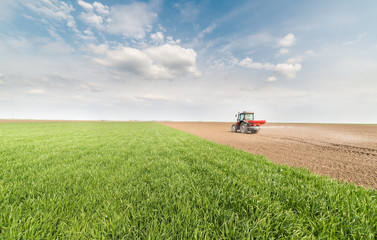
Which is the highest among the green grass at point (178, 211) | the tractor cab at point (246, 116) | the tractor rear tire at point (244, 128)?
the tractor cab at point (246, 116)

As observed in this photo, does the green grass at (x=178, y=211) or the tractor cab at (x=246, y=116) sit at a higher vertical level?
the tractor cab at (x=246, y=116)

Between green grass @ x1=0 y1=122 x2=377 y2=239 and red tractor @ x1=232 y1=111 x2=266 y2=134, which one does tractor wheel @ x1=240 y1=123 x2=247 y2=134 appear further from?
green grass @ x1=0 y1=122 x2=377 y2=239

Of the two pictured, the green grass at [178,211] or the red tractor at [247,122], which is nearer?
the green grass at [178,211]

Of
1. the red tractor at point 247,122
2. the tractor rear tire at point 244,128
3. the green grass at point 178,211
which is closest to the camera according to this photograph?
the green grass at point 178,211

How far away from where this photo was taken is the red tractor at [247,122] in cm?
1853

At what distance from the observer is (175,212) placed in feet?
7.02

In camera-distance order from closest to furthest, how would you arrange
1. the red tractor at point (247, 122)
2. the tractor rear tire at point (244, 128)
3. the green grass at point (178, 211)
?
the green grass at point (178, 211) → the red tractor at point (247, 122) → the tractor rear tire at point (244, 128)

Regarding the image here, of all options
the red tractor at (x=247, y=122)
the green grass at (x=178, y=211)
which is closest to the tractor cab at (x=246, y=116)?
the red tractor at (x=247, y=122)

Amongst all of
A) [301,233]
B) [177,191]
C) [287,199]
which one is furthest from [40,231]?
[287,199]

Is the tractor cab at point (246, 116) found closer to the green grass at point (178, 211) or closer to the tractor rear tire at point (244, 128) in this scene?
the tractor rear tire at point (244, 128)

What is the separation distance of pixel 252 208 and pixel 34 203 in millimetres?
3406

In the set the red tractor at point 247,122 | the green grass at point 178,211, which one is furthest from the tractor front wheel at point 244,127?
the green grass at point 178,211

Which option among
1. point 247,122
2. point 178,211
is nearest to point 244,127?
point 247,122

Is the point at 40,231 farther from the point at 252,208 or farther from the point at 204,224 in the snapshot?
the point at 252,208
